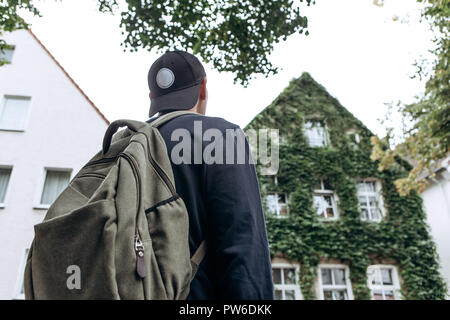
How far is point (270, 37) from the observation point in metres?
6.09

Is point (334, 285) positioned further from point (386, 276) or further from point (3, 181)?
point (3, 181)

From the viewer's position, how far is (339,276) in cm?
1237

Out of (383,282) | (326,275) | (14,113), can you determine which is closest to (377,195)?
(383,282)

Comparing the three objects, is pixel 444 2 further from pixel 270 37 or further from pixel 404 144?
pixel 404 144

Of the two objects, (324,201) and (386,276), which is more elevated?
(324,201)

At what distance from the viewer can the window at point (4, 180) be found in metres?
11.2

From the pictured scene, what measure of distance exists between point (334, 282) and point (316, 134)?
6057 mm

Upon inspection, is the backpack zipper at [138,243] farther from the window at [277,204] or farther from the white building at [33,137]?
the window at [277,204]

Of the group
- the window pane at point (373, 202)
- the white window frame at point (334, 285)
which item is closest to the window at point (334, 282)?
the white window frame at point (334, 285)

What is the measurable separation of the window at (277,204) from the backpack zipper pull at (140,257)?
39.6 ft

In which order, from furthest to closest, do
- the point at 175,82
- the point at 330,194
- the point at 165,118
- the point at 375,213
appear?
the point at 330,194
the point at 375,213
the point at 175,82
the point at 165,118

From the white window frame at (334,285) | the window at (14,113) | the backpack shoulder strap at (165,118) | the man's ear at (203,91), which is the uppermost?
the window at (14,113)

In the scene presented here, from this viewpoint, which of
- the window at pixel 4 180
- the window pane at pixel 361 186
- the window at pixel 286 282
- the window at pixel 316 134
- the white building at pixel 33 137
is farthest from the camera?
the window at pixel 316 134
